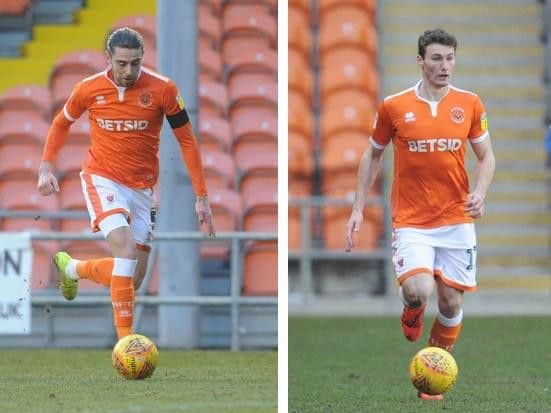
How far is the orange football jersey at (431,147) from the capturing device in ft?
20.5

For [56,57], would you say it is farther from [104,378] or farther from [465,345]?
[104,378]

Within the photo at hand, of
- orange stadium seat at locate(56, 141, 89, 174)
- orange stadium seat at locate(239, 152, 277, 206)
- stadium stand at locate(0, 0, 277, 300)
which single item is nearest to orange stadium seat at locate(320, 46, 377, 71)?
stadium stand at locate(0, 0, 277, 300)

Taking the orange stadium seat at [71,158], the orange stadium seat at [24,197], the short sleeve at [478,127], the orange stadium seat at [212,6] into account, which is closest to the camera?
the short sleeve at [478,127]

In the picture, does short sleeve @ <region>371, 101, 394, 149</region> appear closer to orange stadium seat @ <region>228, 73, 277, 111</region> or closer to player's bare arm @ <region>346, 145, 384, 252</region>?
player's bare arm @ <region>346, 145, 384, 252</region>

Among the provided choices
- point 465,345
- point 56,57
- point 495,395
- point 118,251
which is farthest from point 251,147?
point 495,395

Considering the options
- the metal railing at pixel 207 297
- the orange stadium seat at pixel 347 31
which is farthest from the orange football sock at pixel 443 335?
the orange stadium seat at pixel 347 31

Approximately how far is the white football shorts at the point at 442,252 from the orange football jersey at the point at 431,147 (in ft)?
0.12

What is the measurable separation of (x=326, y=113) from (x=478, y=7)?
2.10 metres

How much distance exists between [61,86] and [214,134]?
122 centimetres

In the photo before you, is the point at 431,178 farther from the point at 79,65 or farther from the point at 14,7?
the point at 14,7

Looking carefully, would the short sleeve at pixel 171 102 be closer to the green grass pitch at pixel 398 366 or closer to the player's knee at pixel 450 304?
the green grass pitch at pixel 398 366

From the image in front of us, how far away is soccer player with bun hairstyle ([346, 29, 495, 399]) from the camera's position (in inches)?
245

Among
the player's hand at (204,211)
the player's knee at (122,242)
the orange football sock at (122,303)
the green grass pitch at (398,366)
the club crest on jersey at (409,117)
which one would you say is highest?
the club crest on jersey at (409,117)

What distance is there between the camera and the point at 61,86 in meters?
11.4
